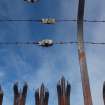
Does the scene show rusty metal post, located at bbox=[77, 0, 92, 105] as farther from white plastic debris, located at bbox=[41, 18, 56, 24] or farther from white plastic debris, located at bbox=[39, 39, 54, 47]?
white plastic debris, located at bbox=[39, 39, 54, 47]

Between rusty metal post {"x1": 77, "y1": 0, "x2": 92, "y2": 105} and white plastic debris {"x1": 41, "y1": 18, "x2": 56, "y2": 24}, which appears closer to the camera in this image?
white plastic debris {"x1": 41, "y1": 18, "x2": 56, "y2": 24}

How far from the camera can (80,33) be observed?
1694 centimetres

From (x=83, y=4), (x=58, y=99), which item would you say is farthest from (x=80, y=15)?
(x=58, y=99)

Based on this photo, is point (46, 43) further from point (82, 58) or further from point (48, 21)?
point (82, 58)

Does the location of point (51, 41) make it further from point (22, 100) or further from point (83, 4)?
point (22, 100)

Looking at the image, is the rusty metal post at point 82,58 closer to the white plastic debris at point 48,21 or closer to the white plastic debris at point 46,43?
the white plastic debris at point 48,21

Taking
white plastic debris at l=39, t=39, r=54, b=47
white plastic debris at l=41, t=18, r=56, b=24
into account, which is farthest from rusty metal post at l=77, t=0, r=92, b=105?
white plastic debris at l=39, t=39, r=54, b=47

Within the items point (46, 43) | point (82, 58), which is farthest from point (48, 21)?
point (82, 58)

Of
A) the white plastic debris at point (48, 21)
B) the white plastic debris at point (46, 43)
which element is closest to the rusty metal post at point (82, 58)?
the white plastic debris at point (48, 21)

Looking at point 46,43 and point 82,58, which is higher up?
point 82,58

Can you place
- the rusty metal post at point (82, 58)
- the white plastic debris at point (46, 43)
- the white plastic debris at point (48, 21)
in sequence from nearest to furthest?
the white plastic debris at point (46, 43) < the white plastic debris at point (48, 21) < the rusty metal post at point (82, 58)

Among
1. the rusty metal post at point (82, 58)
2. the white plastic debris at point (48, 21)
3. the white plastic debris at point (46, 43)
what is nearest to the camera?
the white plastic debris at point (46, 43)

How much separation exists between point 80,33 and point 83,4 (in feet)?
5.59

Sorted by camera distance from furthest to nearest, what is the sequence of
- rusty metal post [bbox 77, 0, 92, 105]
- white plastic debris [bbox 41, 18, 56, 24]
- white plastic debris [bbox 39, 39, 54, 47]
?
Answer: rusty metal post [bbox 77, 0, 92, 105] < white plastic debris [bbox 41, 18, 56, 24] < white plastic debris [bbox 39, 39, 54, 47]
